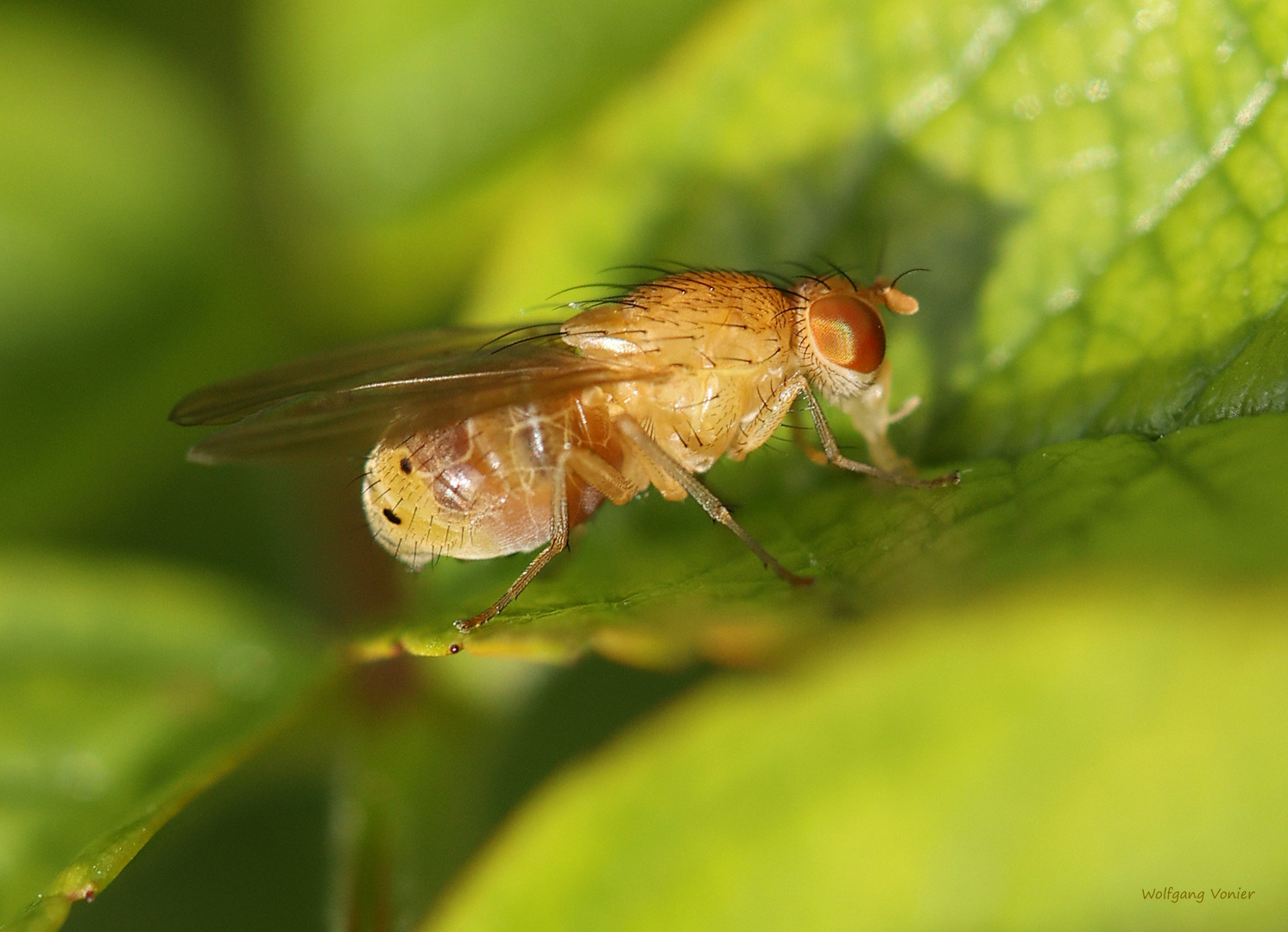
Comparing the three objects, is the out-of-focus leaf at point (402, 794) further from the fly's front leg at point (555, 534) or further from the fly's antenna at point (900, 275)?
the fly's antenna at point (900, 275)

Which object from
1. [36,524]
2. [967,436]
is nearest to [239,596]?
[36,524]

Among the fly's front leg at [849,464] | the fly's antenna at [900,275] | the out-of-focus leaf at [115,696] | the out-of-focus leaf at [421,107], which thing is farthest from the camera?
the out-of-focus leaf at [421,107]

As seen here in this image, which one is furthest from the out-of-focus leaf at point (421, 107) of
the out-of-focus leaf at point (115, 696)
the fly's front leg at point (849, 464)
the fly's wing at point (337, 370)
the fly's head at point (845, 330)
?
the fly's front leg at point (849, 464)

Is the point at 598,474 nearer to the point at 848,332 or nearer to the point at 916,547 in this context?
the point at 848,332

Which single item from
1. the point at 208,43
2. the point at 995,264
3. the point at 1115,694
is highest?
the point at 208,43

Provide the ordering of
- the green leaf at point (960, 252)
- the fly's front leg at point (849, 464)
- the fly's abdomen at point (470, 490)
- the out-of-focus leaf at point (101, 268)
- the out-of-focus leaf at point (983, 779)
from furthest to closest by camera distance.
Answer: the out-of-focus leaf at point (101, 268) → the fly's abdomen at point (470, 490) → the fly's front leg at point (849, 464) → the green leaf at point (960, 252) → the out-of-focus leaf at point (983, 779)

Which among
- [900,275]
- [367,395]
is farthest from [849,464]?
[367,395]

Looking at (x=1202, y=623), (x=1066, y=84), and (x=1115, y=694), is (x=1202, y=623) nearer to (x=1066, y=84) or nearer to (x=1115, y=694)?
(x=1115, y=694)
